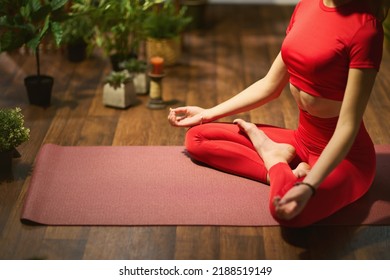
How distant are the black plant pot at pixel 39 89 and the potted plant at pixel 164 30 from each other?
75 cm

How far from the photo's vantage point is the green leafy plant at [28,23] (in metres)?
3.15

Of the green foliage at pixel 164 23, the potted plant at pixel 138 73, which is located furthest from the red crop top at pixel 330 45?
the green foliage at pixel 164 23

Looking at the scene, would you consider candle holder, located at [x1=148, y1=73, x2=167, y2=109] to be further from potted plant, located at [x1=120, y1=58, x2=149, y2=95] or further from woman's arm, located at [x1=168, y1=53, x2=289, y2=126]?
woman's arm, located at [x1=168, y1=53, x2=289, y2=126]

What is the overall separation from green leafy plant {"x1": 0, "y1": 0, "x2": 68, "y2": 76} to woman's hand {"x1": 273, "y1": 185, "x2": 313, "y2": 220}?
1454 millimetres

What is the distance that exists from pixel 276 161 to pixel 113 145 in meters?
0.85

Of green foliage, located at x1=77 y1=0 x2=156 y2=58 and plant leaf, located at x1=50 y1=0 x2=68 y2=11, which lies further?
green foliage, located at x1=77 y1=0 x2=156 y2=58

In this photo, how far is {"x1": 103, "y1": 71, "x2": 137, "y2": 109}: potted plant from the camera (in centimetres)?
345

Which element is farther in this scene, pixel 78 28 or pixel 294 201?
pixel 78 28

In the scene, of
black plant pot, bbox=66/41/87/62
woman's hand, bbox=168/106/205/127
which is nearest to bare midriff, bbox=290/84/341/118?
woman's hand, bbox=168/106/205/127

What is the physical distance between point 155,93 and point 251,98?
2.96ft

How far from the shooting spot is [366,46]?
217 centimetres

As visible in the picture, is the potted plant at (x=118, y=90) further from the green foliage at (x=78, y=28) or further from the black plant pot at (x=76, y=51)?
the black plant pot at (x=76, y=51)

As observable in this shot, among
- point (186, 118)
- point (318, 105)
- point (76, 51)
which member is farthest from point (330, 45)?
point (76, 51)

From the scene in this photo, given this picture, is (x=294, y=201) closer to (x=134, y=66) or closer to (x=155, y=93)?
(x=155, y=93)
